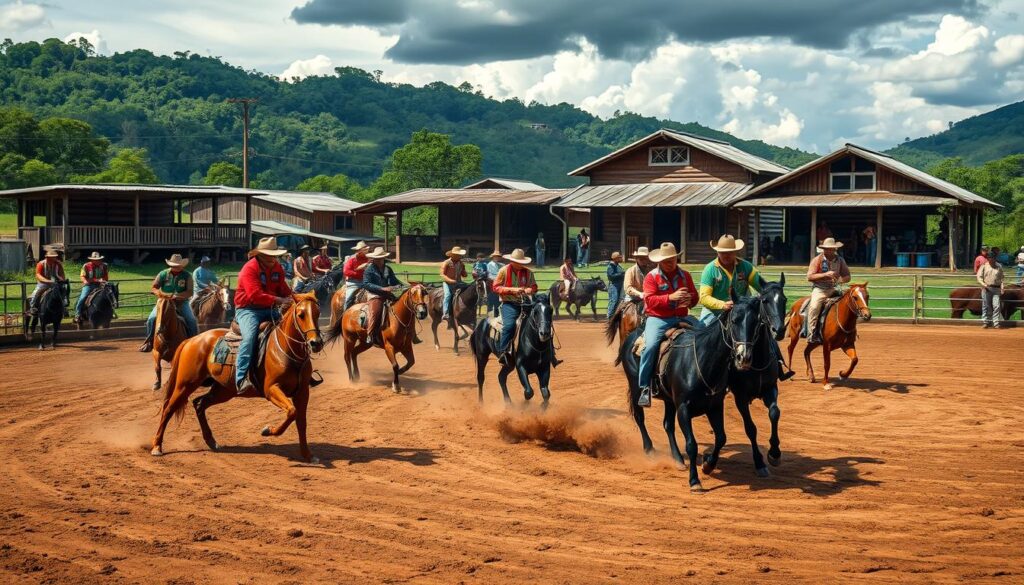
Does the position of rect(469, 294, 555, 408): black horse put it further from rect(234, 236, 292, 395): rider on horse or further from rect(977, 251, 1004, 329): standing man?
rect(977, 251, 1004, 329): standing man

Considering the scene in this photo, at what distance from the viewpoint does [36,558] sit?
7.51 metres

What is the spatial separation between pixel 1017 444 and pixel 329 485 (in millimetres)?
7790

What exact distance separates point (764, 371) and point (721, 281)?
40.4 inches

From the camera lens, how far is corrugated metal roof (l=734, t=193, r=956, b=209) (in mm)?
39312

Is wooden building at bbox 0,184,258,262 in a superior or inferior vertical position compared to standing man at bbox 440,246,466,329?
superior

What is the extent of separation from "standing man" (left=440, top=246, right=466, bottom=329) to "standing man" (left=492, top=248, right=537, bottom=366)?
7.51 metres

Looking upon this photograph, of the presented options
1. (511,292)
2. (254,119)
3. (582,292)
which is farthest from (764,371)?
(254,119)

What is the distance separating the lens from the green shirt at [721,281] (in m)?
10.1

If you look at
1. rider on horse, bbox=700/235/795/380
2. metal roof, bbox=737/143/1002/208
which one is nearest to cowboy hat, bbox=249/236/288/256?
rider on horse, bbox=700/235/795/380

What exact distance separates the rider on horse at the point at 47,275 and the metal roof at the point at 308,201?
40846 mm

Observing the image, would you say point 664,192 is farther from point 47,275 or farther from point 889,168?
point 47,275

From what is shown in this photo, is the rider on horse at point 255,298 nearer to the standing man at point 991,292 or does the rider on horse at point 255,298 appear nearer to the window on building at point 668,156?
the standing man at point 991,292

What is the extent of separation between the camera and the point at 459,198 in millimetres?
50938

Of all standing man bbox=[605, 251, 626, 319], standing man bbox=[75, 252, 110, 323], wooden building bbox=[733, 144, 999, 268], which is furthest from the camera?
wooden building bbox=[733, 144, 999, 268]
